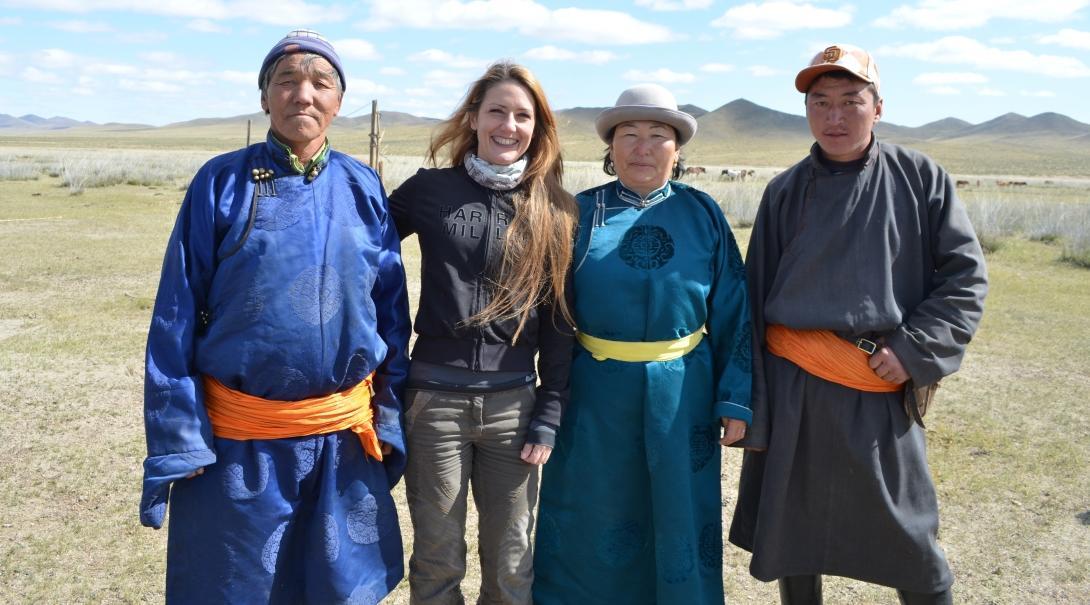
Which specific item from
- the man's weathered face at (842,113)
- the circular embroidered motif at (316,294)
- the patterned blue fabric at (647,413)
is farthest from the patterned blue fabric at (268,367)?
the man's weathered face at (842,113)

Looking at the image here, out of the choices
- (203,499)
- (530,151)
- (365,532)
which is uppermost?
(530,151)

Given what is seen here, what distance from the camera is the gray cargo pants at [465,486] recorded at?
214 centimetres

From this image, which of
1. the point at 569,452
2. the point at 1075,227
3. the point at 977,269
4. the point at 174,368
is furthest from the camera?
the point at 1075,227

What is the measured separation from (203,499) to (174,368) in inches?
13.4

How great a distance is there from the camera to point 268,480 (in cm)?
192

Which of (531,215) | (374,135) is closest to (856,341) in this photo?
(531,215)

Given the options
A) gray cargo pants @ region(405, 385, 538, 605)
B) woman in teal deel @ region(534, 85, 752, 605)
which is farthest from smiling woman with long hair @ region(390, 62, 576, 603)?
woman in teal deel @ region(534, 85, 752, 605)

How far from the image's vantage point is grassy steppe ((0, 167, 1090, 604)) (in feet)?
9.99

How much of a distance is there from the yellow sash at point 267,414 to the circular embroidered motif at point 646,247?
911 millimetres

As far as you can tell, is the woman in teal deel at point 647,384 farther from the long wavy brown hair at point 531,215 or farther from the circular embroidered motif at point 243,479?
the circular embroidered motif at point 243,479

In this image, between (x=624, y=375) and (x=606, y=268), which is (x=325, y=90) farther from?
(x=624, y=375)

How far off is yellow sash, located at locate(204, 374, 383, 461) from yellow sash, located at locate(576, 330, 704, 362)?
2.49 feet

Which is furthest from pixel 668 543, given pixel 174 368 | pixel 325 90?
pixel 325 90

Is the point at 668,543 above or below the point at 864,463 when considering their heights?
below
